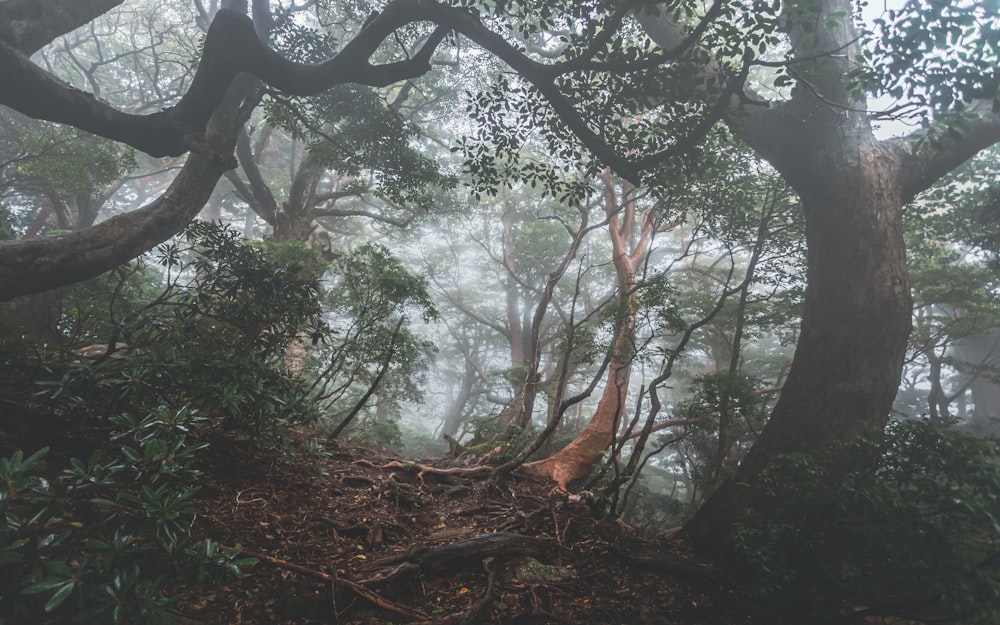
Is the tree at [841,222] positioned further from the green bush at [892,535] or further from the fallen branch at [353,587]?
the fallen branch at [353,587]

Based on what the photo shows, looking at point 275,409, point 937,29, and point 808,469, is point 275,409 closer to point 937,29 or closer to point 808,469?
point 808,469

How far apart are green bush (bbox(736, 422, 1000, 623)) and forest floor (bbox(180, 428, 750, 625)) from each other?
0.67 meters

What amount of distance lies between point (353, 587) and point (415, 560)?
501 mm

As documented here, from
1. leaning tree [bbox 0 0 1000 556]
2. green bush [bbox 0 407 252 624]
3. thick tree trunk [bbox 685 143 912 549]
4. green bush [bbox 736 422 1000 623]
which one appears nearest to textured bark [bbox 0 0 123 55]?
leaning tree [bbox 0 0 1000 556]

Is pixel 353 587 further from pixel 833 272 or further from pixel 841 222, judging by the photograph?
pixel 841 222

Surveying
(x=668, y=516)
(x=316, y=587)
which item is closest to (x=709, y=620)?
(x=316, y=587)

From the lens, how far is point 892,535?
246 cm

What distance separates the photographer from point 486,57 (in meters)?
12.3

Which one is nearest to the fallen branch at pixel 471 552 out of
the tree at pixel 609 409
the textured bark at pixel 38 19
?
the tree at pixel 609 409

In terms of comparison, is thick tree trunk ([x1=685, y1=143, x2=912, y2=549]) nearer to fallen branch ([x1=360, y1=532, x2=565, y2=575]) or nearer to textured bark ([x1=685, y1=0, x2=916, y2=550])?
textured bark ([x1=685, y1=0, x2=916, y2=550])

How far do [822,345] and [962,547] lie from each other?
2.66 metres

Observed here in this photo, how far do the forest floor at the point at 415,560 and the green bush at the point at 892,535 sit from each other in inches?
26.3

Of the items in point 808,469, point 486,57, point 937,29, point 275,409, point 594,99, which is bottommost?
point 275,409

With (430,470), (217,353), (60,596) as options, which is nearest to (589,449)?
(430,470)
